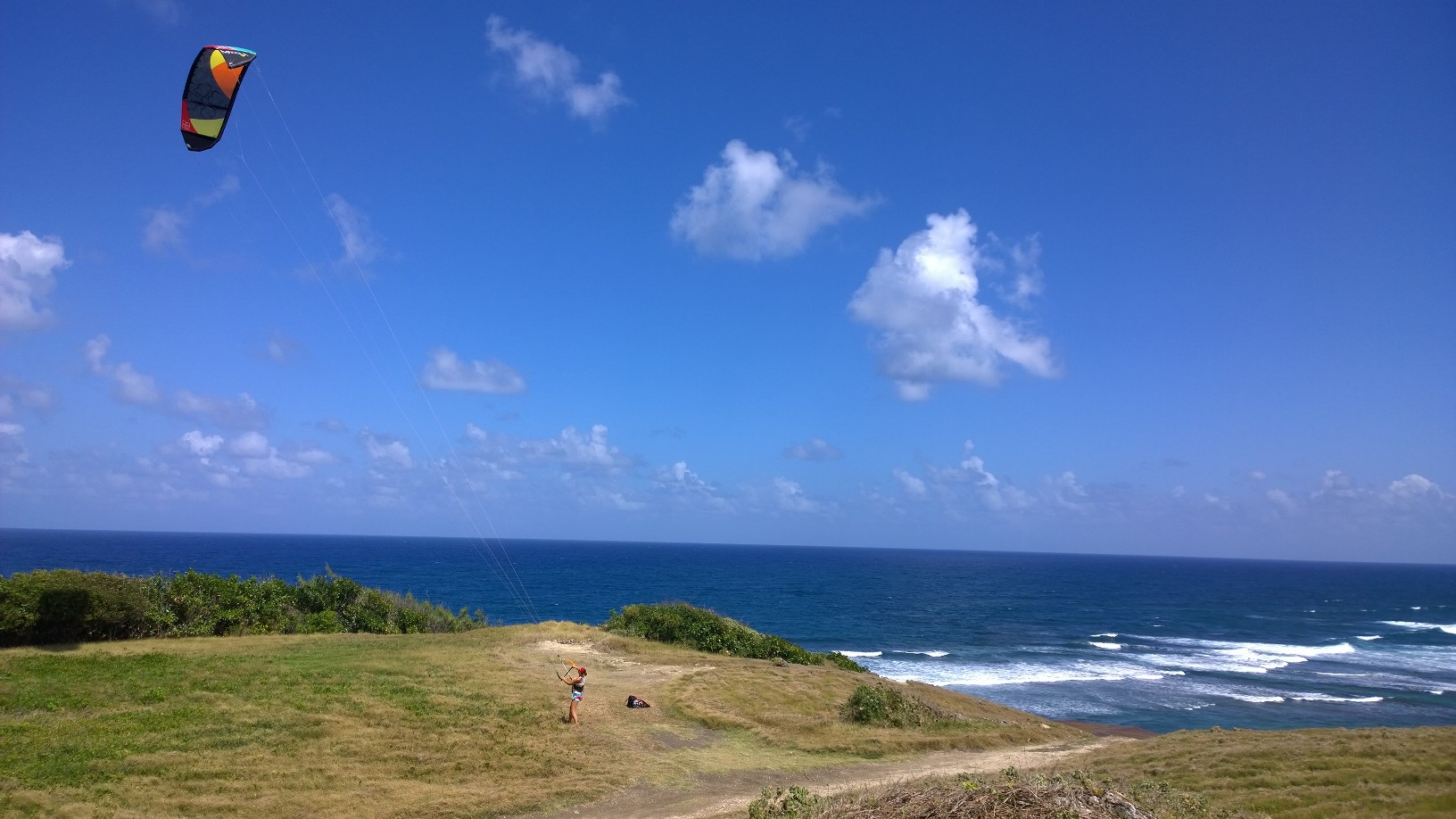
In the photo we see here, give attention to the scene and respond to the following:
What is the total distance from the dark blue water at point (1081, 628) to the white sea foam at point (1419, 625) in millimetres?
290

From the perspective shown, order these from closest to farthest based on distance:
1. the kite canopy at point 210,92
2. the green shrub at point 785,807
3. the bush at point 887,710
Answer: the green shrub at point 785,807 → the kite canopy at point 210,92 → the bush at point 887,710

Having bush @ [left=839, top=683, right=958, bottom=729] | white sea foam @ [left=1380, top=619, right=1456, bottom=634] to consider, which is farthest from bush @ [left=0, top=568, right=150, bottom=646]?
white sea foam @ [left=1380, top=619, right=1456, bottom=634]

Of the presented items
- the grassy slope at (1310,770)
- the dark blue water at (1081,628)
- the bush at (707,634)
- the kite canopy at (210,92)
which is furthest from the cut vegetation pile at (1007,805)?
the dark blue water at (1081,628)

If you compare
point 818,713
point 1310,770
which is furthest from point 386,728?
point 1310,770

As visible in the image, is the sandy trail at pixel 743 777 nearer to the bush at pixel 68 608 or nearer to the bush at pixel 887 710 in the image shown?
the bush at pixel 887 710

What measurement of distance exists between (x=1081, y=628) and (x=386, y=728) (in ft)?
207

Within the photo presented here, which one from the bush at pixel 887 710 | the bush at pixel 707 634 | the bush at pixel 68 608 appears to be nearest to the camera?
the bush at pixel 887 710

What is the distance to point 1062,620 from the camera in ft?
229

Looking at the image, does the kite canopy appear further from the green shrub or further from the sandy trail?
the green shrub

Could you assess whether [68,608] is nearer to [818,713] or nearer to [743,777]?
[743,777]

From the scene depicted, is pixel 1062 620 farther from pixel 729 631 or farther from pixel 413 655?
pixel 413 655

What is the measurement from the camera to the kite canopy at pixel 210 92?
39.1 feet

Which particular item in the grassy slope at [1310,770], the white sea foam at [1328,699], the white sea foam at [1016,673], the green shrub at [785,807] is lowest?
the white sea foam at [1016,673]

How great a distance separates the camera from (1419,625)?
72875 mm
